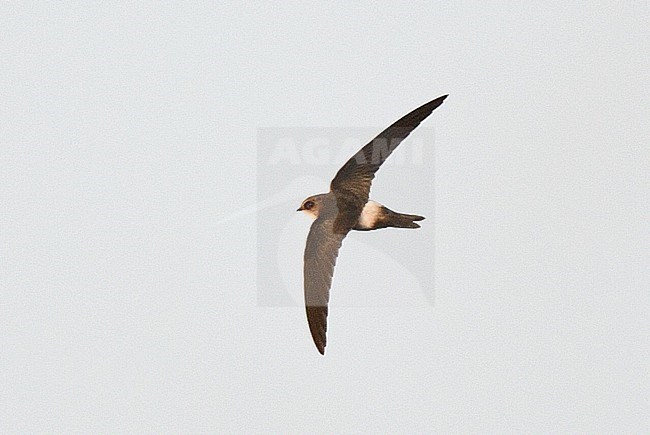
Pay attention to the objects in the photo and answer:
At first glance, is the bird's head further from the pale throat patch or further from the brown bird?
the pale throat patch

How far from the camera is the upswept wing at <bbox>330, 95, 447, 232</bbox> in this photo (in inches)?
422

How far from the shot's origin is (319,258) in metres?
11.6

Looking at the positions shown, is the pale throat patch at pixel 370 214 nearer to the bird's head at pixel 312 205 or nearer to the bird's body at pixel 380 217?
the bird's body at pixel 380 217

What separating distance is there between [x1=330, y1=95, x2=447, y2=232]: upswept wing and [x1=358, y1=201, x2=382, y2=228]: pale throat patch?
50mm

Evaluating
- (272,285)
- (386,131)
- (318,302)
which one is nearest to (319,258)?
(318,302)

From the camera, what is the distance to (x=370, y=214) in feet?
37.7

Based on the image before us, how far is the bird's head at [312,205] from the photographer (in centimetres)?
1143

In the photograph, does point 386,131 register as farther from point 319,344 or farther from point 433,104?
point 319,344

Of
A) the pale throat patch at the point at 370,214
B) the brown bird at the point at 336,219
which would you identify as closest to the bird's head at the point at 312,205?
the brown bird at the point at 336,219

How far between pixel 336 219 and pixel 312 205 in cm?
27

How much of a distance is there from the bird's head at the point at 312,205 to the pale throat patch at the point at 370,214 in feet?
1.39

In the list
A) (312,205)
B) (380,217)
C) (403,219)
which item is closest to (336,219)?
(312,205)

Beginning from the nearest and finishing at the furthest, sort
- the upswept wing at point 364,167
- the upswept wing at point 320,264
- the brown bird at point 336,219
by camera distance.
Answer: the upswept wing at point 364,167 < the brown bird at point 336,219 < the upswept wing at point 320,264

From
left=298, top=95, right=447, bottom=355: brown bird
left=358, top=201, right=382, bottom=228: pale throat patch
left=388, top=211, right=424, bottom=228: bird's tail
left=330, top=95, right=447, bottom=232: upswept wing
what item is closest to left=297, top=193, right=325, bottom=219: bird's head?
left=298, top=95, right=447, bottom=355: brown bird
